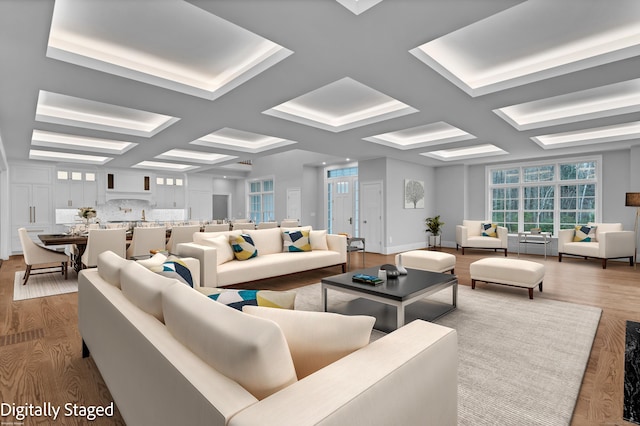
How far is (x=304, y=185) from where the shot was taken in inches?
398

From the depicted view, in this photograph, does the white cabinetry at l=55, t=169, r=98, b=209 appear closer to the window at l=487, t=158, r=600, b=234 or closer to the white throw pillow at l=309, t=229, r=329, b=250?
the white throw pillow at l=309, t=229, r=329, b=250

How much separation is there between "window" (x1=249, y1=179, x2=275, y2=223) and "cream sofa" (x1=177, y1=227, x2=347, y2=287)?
251 inches

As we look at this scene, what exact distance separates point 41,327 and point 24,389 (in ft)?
4.30

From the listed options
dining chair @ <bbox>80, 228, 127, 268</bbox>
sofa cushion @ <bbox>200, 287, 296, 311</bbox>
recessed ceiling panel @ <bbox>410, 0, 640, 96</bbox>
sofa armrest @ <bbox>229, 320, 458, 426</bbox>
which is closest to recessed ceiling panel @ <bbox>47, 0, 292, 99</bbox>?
recessed ceiling panel @ <bbox>410, 0, 640, 96</bbox>

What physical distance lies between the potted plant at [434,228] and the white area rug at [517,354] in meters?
4.98

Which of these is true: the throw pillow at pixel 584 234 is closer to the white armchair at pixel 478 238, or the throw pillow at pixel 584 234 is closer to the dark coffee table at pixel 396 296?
the white armchair at pixel 478 238

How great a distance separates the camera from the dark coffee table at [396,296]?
2820 millimetres

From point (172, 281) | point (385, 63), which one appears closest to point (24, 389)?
point (172, 281)

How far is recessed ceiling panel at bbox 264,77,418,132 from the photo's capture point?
4.23 m

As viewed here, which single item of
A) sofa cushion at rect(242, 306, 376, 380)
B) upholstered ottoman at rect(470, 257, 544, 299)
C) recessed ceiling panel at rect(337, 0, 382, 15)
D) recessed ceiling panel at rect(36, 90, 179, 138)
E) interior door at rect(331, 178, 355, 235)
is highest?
recessed ceiling panel at rect(36, 90, 179, 138)

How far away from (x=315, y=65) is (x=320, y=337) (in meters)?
2.57

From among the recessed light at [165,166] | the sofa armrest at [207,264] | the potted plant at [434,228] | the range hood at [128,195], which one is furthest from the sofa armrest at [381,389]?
the range hood at [128,195]

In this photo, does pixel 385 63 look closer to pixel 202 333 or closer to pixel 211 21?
pixel 211 21

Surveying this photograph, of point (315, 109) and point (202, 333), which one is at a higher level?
point (315, 109)
